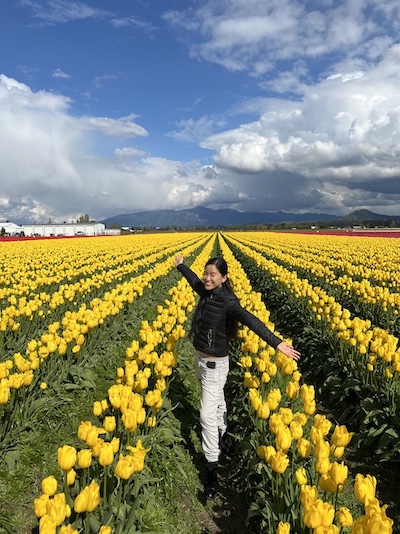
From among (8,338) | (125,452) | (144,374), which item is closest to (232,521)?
(125,452)

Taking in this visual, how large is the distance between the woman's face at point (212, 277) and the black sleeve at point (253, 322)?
0.26 metres

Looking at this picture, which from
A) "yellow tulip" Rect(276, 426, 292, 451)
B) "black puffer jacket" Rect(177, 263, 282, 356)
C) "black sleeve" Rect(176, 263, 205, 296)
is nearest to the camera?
"yellow tulip" Rect(276, 426, 292, 451)

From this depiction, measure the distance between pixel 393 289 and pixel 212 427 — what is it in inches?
440

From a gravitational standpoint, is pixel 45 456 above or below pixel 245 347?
below

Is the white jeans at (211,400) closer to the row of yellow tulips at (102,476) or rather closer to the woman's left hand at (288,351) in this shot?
the row of yellow tulips at (102,476)

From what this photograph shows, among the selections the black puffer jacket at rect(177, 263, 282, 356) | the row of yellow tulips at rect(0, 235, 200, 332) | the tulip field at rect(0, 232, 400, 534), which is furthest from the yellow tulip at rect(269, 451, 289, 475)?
the row of yellow tulips at rect(0, 235, 200, 332)

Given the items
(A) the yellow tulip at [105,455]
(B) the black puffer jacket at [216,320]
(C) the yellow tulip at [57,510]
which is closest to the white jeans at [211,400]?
(B) the black puffer jacket at [216,320]

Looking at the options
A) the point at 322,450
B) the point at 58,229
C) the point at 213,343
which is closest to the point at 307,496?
the point at 322,450

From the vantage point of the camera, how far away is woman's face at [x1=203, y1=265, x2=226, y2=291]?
178 inches

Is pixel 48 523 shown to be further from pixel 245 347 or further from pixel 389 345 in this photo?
pixel 389 345

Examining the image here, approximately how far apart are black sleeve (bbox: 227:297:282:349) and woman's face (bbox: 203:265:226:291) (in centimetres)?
26

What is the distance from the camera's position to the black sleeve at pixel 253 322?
398 cm

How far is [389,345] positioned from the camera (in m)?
5.21

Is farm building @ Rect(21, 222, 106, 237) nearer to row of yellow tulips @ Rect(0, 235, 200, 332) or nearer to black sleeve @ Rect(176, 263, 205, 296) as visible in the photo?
row of yellow tulips @ Rect(0, 235, 200, 332)
